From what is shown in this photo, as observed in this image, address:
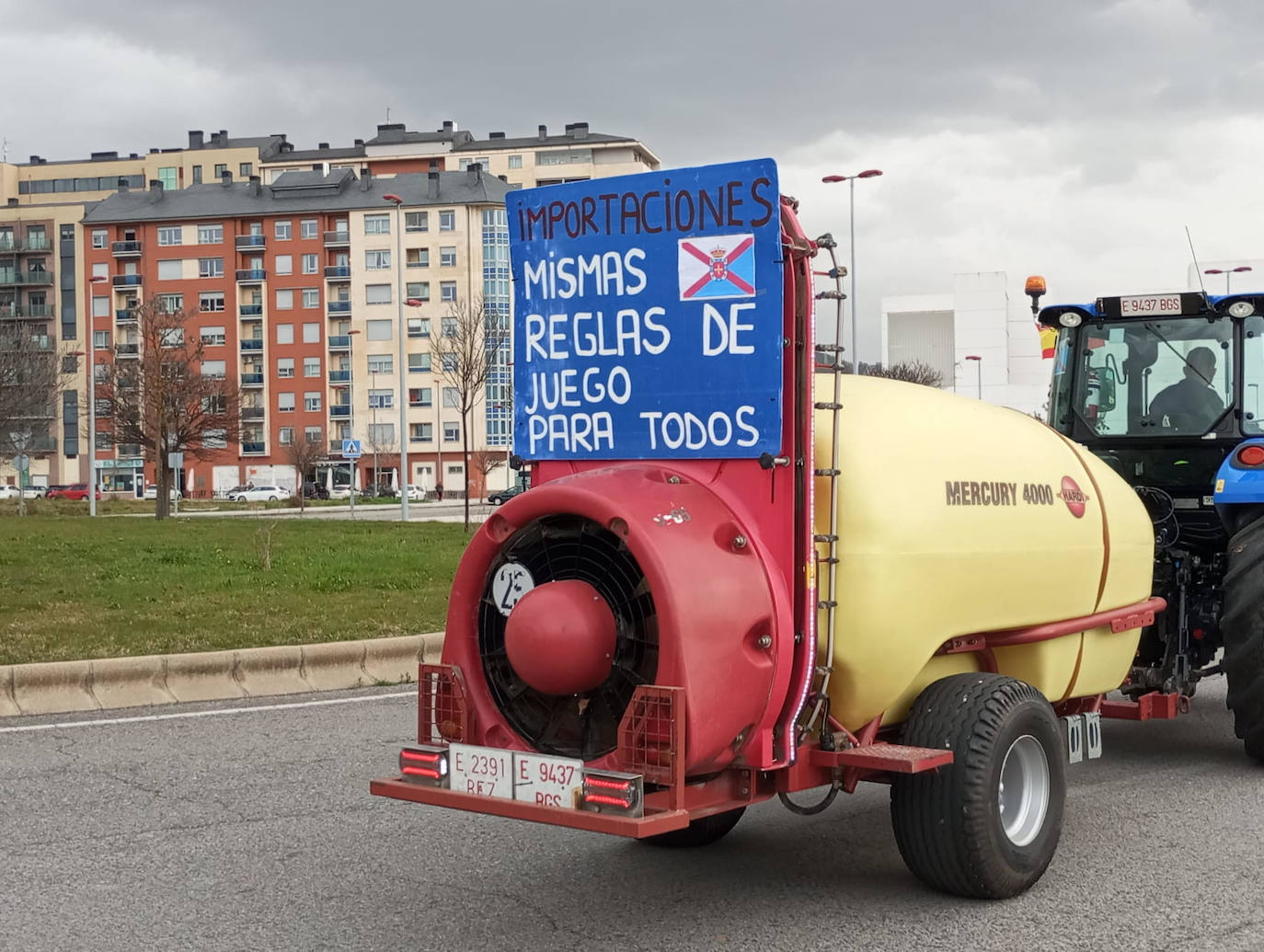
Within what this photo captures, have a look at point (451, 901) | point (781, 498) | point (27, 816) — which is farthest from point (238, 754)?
point (781, 498)

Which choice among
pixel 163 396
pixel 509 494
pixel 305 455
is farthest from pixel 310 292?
pixel 509 494

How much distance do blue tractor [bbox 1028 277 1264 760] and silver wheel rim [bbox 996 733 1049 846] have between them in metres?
→ 2.36

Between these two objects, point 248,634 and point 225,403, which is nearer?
point 248,634

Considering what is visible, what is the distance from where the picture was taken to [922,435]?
17.4ft

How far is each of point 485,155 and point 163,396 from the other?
77.9m

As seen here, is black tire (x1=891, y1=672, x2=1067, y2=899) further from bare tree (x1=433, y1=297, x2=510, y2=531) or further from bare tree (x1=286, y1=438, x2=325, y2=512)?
bare tree (x1=286, y1=438, x2=325, y2=512)

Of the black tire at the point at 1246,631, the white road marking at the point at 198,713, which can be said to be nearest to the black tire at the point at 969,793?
the black tire at the point at 1246,631

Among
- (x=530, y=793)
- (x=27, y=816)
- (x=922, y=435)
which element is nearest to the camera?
(x=530, y=793)

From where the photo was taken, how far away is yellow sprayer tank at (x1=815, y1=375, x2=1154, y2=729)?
16.2ft

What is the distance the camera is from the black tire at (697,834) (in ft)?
19.6

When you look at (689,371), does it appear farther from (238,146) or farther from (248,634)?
(238,146)

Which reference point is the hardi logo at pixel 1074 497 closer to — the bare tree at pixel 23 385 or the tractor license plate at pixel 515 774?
the tractor license plate at pixel 515 774

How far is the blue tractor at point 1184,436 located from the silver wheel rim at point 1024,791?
2360mm

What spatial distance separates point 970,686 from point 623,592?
4.62 feet
